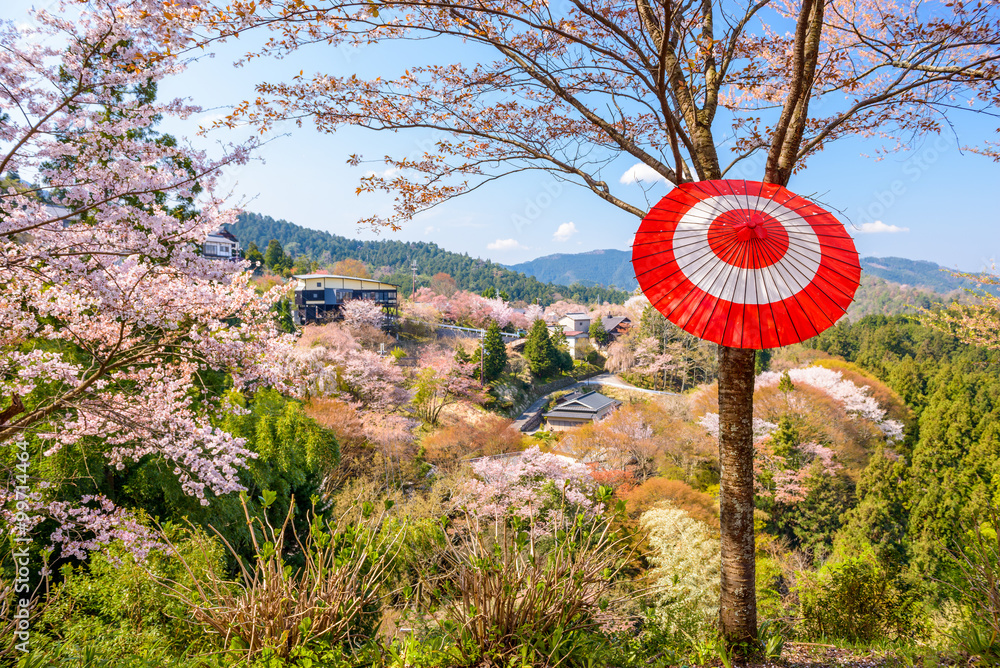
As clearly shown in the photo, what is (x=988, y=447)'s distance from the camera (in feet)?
40.1

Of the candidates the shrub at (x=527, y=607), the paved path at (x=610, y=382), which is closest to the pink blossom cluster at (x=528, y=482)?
the shrub at (x=527, y=607)

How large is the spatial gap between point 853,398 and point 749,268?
60.7 ft

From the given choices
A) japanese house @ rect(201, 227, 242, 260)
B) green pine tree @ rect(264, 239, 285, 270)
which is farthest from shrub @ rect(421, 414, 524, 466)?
green pine tree @ rect(264, 239, 285, 270)

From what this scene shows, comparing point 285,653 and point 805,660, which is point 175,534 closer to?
point 285,653

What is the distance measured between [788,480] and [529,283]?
48824mm

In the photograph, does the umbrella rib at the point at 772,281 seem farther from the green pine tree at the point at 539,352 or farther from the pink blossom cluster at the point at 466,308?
the pink blossom cluster at the point at 466,308

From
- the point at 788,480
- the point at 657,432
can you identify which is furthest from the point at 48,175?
the point at 788,480

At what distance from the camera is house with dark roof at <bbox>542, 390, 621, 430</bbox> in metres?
19.5

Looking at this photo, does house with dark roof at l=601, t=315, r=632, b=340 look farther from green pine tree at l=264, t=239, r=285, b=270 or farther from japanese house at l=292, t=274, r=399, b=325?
green pine tree at l=264, t=239, r=285, b=270

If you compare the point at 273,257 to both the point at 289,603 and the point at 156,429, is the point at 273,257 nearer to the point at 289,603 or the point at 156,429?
the point at 156,429

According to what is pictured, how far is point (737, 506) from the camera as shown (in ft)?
7.83

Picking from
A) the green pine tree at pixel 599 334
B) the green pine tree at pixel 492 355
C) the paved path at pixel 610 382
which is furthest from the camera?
the green pine tree at pixel 599 334

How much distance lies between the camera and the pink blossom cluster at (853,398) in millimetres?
15898

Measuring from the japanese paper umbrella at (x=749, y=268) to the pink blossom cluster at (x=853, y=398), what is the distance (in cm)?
1579
